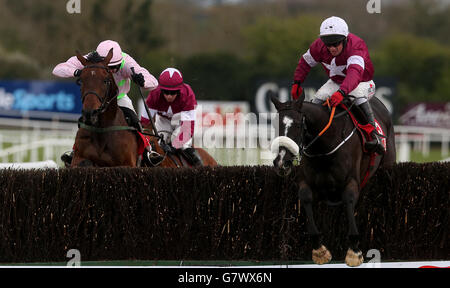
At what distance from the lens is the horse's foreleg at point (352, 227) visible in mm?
5750

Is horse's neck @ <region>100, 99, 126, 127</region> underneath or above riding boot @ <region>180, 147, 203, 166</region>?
above

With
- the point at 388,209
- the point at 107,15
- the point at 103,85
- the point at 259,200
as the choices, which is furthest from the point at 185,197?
the point at 107,15

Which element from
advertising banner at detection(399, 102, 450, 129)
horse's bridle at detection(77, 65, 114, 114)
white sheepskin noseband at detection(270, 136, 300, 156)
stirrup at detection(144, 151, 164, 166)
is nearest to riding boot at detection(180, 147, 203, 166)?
stirrup at detection(144, 151, 164, 166)

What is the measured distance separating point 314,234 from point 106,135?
200cm

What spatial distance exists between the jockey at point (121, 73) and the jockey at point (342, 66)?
130 centimetres

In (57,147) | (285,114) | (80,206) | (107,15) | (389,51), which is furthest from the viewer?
(389,51)

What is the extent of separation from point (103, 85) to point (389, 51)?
23997 millimetres

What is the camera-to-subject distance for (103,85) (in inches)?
251

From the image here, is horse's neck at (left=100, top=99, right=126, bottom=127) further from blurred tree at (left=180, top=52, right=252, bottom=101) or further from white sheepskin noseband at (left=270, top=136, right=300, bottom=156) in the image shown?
blurred tree at (left=180, top=52, right=252, bottom=101)

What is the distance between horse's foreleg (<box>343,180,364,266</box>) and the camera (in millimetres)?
5750

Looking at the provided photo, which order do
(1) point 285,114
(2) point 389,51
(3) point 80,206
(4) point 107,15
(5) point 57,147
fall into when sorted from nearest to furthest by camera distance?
(1) point 285,114, (3) point 80,206, (5) point 57,147, (4) point 107,15, (2) point 389,51

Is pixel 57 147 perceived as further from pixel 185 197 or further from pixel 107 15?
pixel 185 197

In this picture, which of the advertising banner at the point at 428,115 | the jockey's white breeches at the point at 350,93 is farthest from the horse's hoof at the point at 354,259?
the advertising banner at the point at 428,115

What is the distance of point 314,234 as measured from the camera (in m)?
5.90
